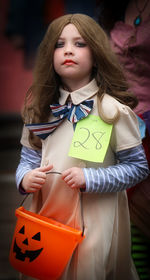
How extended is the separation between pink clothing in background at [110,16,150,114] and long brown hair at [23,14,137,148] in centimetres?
31

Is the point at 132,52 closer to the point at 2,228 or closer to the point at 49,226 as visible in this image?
the point at 49,226

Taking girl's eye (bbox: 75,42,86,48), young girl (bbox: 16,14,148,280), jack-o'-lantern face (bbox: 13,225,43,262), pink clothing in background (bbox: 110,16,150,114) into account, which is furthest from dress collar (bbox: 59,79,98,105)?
jack-o'-lantern face (bbox: 13,225,43,262)

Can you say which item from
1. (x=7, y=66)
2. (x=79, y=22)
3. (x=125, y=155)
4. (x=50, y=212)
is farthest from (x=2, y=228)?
(x=7, y=66)

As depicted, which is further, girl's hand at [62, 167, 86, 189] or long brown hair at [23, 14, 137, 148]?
long brown hair at [23, 14, 137, 148]

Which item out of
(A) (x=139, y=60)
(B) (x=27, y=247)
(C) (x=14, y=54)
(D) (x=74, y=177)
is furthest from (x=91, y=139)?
(C) (x=14, y=54)

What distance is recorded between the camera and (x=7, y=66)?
521cm

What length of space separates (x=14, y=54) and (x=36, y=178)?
13.2 feet

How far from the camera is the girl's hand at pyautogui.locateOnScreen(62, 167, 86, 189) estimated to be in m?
1.23

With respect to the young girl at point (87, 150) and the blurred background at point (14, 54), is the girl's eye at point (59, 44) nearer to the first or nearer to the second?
the young girl at point (87, 150)

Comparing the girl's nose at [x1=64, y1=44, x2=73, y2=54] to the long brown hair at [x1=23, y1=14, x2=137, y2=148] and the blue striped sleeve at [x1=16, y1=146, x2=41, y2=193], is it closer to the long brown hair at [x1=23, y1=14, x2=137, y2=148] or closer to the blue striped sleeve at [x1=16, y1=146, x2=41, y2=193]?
the long brown hair at [x1=23, y1=14, x2=137, y2=148]

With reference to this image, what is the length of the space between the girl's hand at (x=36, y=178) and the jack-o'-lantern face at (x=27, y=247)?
0.14 m

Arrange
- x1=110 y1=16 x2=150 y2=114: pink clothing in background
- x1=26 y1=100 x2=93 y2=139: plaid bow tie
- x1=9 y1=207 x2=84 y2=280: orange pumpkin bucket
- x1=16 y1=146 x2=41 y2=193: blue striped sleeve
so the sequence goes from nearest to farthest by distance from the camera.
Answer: x1=9 y1=207 x2=84 y2=280: orange pumpkin bucket → x1=26 y1=100 x2=93 y2=139: plaid bow tie → x1=16 y1=146 x2=41 y2=193: blue striped sleeve → x1=110 y1=16 x2=150 y2=114: pink clothing in background

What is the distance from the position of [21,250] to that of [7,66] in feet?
14.0

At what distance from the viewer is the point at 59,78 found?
1.49 meters
